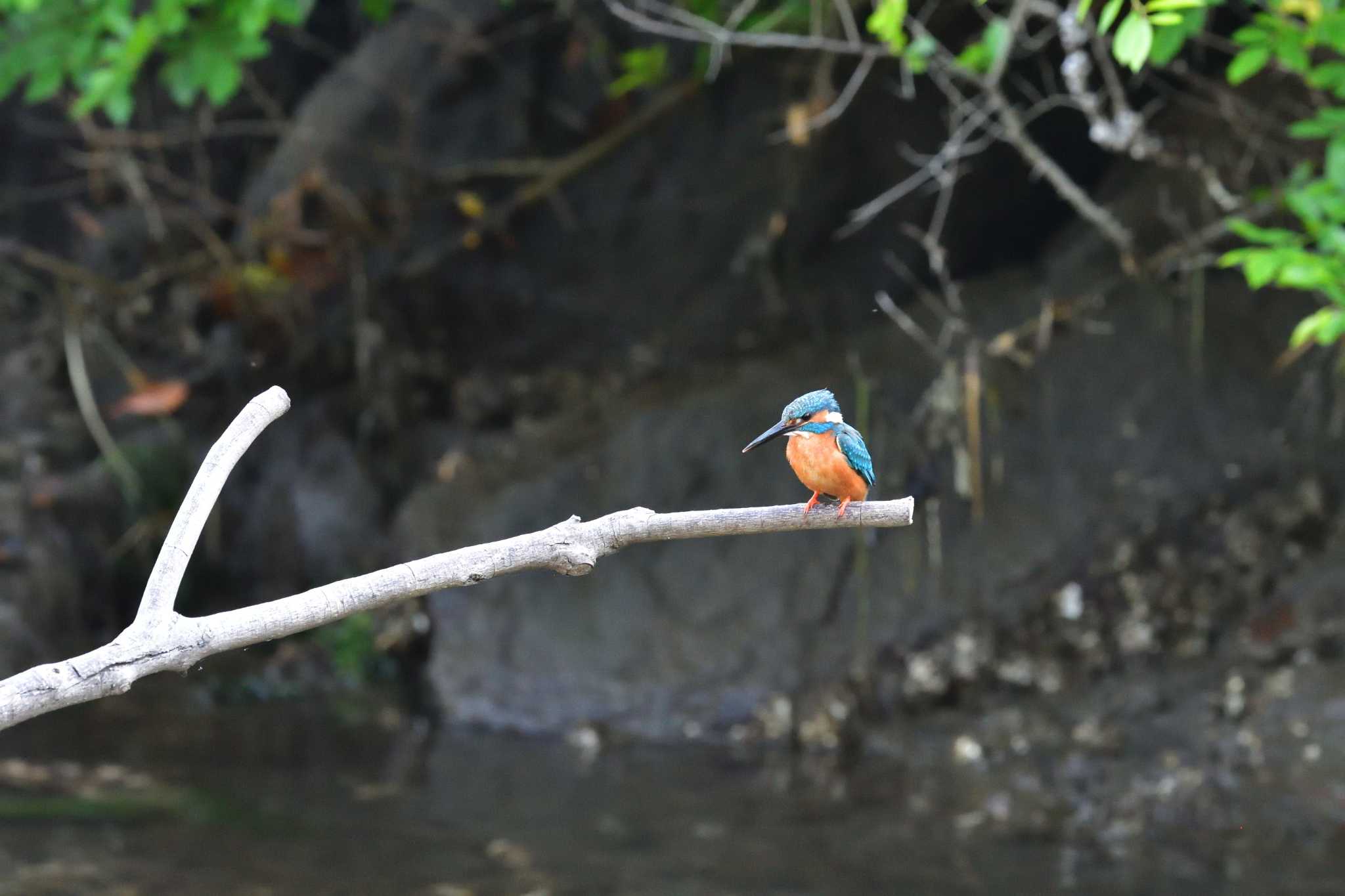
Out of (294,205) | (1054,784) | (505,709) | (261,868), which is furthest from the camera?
(294,205)

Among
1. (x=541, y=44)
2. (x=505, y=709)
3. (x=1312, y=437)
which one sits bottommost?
(x=505, y=709)

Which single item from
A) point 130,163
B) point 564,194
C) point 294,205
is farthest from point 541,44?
point 130,163

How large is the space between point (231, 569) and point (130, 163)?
7.05 feet

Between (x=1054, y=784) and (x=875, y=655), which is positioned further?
(x=875, y=655)

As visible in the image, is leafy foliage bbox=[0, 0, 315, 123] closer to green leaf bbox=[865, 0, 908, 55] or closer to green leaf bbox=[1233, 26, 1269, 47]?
green leaf bbox=[865, 0, 908, 55]

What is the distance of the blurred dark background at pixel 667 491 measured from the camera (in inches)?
181

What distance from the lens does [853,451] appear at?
1.96 meters

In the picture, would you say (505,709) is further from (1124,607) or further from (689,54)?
(689,54)

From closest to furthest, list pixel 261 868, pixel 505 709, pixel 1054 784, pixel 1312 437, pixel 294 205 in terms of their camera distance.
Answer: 1. pixel 261 868
2. pixel 1054 784
3. pixel 1312 437
4. pixel 505 709
5. pixel 294 205

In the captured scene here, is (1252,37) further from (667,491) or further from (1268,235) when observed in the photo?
(667,491)

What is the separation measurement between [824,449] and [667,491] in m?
3.79

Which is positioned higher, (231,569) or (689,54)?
(689,54)

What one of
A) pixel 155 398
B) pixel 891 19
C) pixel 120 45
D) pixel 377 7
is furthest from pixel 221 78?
pixel 891 19

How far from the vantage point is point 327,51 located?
7141mm
